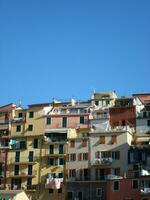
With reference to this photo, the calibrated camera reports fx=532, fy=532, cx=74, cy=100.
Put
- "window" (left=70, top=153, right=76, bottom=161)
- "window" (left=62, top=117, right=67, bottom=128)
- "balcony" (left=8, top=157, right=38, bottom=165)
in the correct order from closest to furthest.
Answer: "window" (left=70, top=153, right=76, bottom=161) → "balcony" (left=8, top=157, right=38, bottom=165) → "window" (left=62, top=117, right=67, bottom=128)

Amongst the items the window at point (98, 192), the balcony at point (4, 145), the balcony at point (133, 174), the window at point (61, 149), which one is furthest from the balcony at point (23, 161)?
the balcony at point (133, 174)

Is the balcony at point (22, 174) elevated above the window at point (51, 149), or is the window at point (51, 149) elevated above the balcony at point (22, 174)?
the window at point (51, 149)

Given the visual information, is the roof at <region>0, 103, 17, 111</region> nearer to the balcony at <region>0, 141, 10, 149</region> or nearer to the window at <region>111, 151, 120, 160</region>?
the balcony at <region>0, 141, 10, 149</region>

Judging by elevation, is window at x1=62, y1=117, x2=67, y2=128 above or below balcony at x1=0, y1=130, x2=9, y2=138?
above

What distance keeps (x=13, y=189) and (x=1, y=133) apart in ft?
37.5

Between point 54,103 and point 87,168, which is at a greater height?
point 54,103

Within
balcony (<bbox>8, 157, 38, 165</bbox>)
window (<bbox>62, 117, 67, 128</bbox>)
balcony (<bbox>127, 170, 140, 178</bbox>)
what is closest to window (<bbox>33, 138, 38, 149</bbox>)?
balcony (<bbox>8, 157, 38, 165</bbox>)

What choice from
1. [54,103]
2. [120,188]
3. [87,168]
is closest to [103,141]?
[87,168]

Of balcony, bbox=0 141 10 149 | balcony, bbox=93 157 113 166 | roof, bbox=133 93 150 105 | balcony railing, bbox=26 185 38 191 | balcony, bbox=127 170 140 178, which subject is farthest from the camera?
roof, bbox=133 93 150 105

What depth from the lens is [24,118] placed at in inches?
3642

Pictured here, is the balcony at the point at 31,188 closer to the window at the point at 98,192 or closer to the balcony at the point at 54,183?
the balcony at the point at 54,183

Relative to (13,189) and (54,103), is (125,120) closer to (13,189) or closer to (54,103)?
(54,103)

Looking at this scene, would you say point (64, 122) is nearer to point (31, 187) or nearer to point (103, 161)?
point (103, 161)

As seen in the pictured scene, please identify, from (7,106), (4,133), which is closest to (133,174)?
(4,133)
